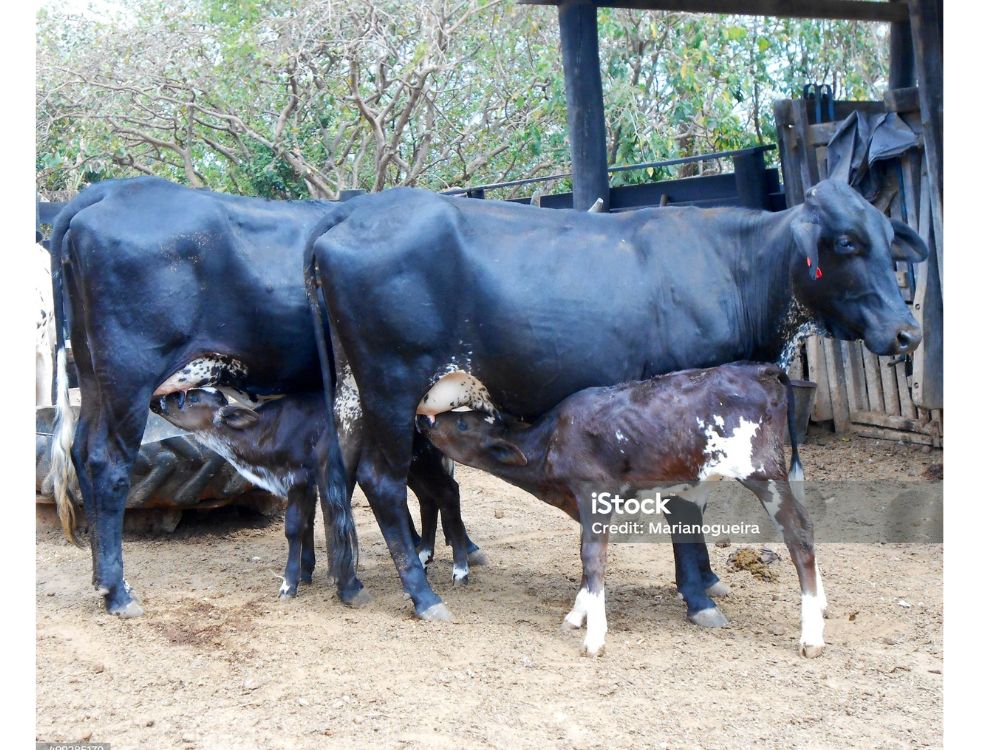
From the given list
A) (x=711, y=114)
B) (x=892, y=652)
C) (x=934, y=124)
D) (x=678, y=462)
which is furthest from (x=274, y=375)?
(x=711, y=114)

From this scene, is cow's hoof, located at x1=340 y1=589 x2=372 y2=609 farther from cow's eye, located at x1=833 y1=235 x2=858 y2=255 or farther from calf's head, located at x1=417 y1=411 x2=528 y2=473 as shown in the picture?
cow's eye, located at x1=833 y1=235 x2=858 y2=255

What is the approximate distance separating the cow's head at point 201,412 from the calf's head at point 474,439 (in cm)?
108

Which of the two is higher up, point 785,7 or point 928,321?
point 785,7

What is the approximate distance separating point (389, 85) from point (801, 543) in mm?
9985

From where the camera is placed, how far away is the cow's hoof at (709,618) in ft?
15.9

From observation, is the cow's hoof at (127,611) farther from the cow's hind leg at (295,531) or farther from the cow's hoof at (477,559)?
the cow's hoof at (477,559)

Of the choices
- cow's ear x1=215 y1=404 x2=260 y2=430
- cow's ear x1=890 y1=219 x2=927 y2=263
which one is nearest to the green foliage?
cow's ear x1=215 y1=404 x2=260 y2=430

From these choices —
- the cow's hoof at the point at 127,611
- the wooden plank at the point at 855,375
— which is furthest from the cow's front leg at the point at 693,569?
the wooden plank at the point at 855,375

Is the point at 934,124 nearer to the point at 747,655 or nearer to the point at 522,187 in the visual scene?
the point at 747,655

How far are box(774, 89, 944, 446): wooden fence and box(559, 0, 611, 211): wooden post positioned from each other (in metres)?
1.67

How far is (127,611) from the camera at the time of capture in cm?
516

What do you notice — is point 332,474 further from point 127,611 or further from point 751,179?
point 751,179

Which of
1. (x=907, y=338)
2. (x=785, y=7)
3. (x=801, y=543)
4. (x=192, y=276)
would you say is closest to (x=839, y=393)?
(x=785, y=7)

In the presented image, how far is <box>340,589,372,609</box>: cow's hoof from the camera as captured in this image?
17.4 feet
